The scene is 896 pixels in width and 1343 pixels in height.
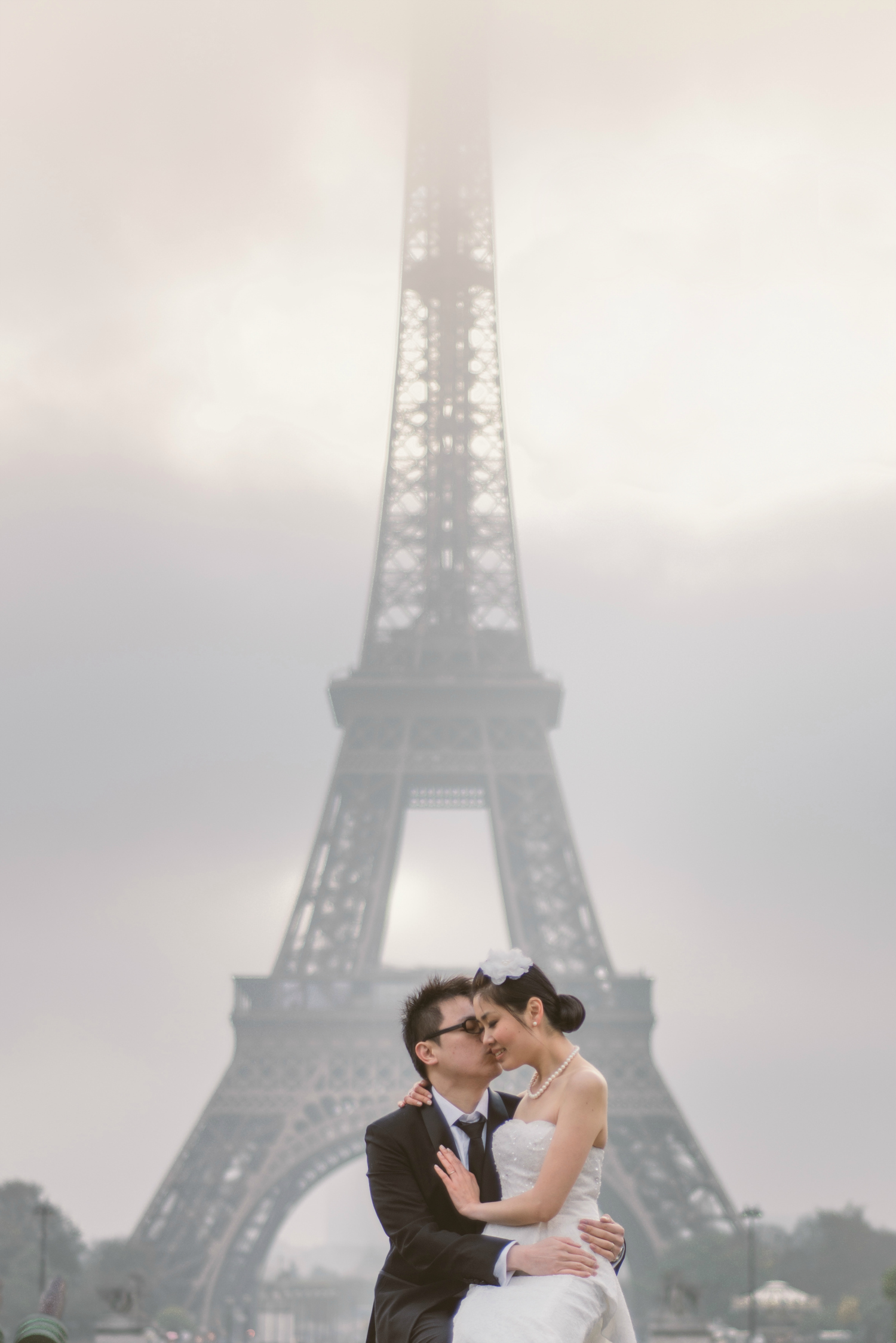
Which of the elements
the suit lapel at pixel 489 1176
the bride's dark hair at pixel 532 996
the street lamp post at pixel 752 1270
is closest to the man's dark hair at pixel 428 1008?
the bride's dark hair at pixel 532 996

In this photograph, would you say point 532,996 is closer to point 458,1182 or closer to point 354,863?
point 458,1182

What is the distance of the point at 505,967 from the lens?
429 centimetres

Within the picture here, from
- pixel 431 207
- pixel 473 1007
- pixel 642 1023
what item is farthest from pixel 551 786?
pixel 473 1007

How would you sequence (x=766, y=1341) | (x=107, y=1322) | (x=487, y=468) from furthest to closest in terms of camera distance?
(x=487, y=468) → (x=766, y=1341) → (x=107, y=1322)

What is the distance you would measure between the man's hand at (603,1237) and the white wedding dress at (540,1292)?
0.02 m

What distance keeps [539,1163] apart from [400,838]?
138 ft

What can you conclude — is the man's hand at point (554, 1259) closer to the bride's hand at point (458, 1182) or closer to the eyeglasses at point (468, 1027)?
the bride's hand at point (458, 1182)

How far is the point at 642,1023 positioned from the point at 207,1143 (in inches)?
493

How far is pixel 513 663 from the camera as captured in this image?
159ft

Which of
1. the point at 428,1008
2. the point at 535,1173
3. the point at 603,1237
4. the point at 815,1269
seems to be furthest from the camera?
the point at 815,1269

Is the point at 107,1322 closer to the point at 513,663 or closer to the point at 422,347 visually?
the point at 513,663

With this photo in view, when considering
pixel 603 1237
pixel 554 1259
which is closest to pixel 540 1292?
pixel 554 1259

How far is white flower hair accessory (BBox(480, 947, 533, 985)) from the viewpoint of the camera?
14.0 ft

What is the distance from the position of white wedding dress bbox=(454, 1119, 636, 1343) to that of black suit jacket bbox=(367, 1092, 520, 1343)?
4.3 inches
